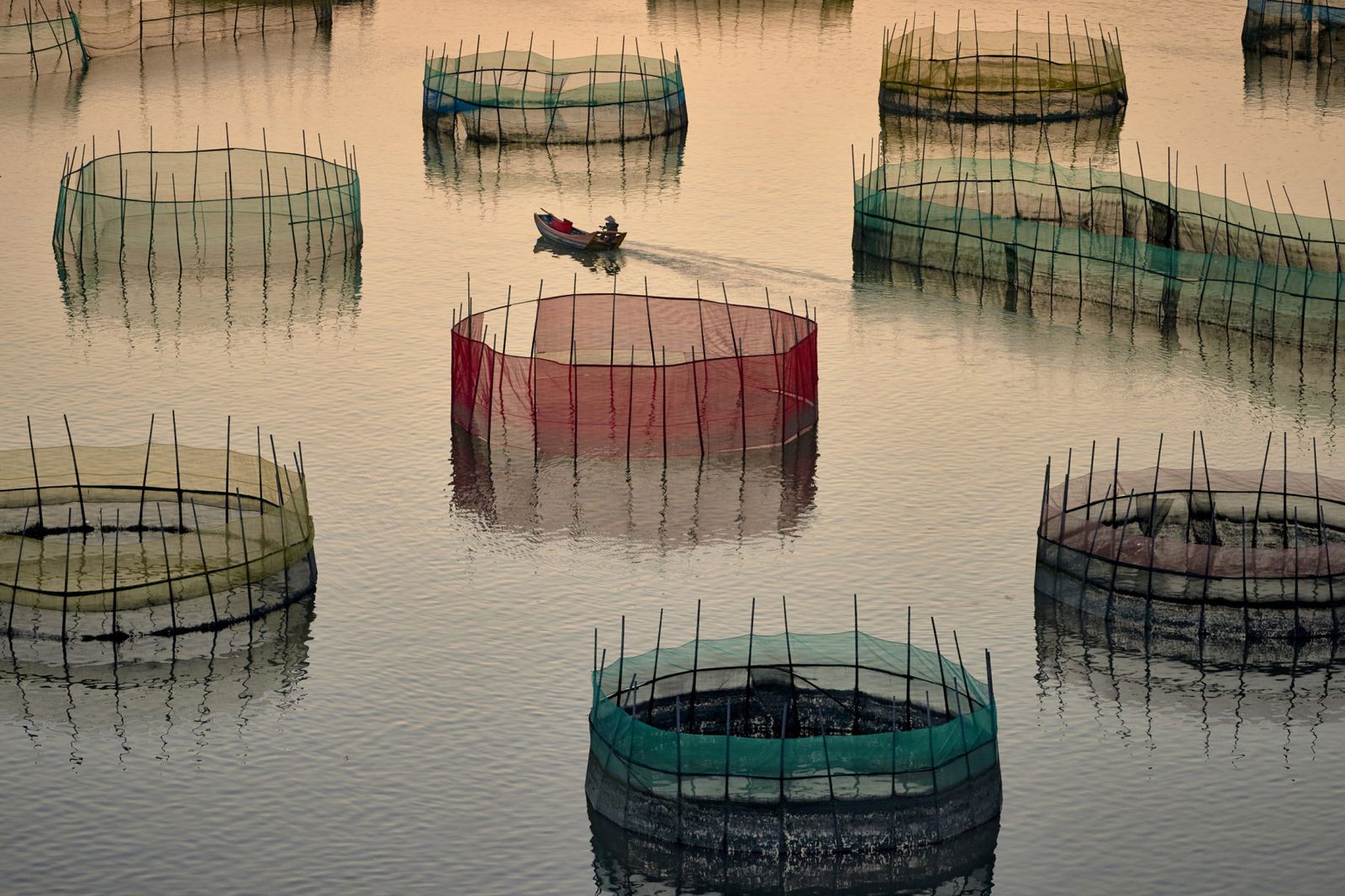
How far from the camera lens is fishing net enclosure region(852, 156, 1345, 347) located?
5766cm

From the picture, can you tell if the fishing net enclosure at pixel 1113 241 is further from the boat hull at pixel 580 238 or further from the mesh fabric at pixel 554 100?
the mesh fabric at pixel 554 100

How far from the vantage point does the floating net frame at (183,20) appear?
89.1m

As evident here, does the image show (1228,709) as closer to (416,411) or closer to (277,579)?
(277,579)

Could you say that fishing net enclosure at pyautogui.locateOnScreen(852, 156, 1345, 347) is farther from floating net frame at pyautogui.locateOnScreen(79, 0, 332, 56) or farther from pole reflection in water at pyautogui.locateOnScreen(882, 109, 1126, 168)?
floating net frame at pyautogui.locateOnScreen(79, 0, 332, 56)

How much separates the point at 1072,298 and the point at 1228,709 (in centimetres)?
2194

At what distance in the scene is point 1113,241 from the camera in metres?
60.0

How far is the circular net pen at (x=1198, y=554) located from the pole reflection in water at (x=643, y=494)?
647 cm

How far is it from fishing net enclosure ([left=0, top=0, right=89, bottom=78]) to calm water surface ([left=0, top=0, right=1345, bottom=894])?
16.7 feet

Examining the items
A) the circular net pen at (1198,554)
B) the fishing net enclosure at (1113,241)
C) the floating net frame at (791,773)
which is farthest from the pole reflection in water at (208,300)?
the floating net frame at (791,773)

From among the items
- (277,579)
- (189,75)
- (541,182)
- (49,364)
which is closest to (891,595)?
(277,579)

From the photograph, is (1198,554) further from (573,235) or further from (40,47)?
(40,47)

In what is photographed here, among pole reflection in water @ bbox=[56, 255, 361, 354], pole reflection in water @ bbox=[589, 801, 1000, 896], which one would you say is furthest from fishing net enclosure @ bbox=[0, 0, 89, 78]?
pole reflection in water @ bbox=[589, 801, 1000, 896]

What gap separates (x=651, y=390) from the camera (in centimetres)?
4931

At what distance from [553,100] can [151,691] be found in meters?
39.4
